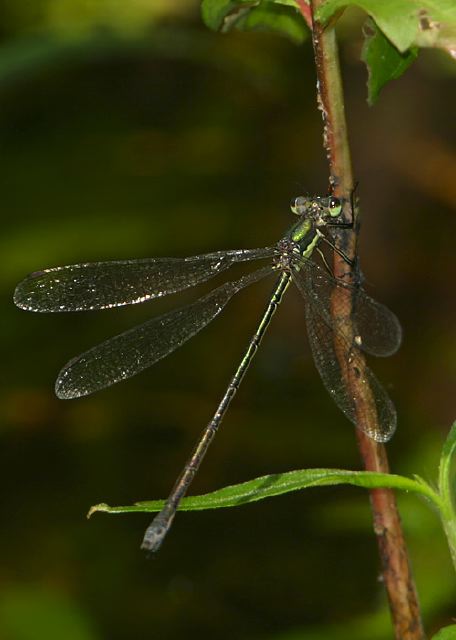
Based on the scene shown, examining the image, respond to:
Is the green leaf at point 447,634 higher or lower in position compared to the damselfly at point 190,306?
lower

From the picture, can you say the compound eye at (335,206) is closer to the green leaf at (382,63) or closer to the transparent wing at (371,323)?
the transparent wing at (371,323)

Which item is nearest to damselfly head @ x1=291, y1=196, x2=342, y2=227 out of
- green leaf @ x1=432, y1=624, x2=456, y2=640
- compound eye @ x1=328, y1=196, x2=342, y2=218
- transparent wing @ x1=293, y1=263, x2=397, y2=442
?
transparent wing @ x1=293, y1=263, x2=397, y2=442

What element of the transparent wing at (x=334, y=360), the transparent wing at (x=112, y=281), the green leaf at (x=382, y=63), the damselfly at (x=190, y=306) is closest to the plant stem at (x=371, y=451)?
the transparent wing at (x=334, y=360)

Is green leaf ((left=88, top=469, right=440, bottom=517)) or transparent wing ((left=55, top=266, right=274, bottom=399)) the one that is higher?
transparent wing ((left=55, top=266, right=274, bottom=399))

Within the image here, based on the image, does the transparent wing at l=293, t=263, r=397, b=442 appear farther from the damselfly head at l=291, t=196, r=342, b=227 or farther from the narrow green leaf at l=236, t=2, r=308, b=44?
the narrow green leaf at l=236, t=2, r=308, b=44

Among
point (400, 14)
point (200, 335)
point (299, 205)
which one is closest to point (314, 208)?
point (299, 205)

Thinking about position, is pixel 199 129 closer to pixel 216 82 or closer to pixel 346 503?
pixel 216 82

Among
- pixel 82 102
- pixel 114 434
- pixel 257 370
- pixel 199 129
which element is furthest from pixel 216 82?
pixel 114 434
